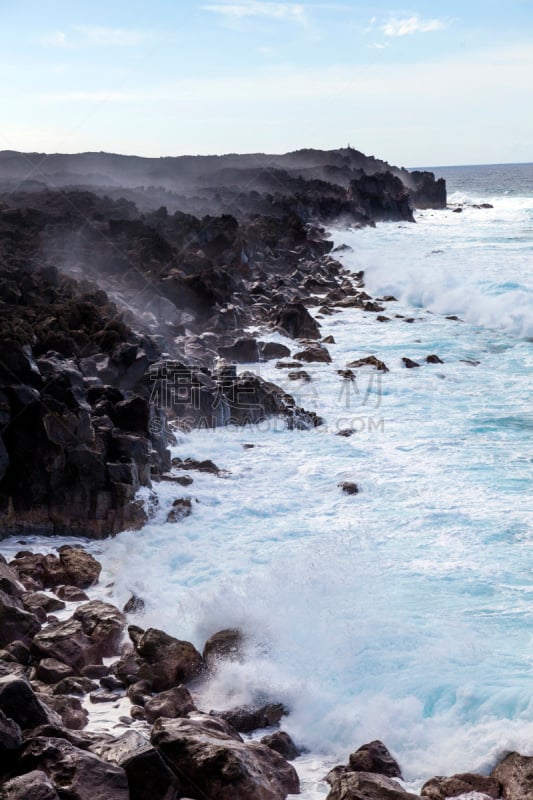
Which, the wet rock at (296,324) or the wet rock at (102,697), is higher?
the wet rock at (296,324)

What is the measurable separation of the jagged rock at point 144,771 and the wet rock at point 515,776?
Answer: 8.40ft

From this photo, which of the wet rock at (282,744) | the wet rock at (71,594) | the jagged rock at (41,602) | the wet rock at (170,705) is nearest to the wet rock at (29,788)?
the wet rock at (170,705)

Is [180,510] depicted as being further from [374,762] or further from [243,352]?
[243,352]

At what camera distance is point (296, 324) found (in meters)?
23.4

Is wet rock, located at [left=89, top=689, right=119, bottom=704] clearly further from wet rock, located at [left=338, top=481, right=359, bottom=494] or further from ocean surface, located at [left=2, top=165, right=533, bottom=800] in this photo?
wet rock, located at [left=338, top=481, right=359, bottom=494]

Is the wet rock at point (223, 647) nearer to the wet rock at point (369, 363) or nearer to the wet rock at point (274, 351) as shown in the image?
the wet rock at point (369, 363)

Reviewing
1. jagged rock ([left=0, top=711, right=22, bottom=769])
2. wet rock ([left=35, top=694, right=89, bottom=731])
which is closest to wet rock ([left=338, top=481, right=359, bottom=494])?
wet rock ([left=35, top=694, right=89, bottom=731])

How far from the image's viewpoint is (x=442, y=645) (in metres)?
7.82

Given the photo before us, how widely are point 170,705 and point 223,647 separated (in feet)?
4.32

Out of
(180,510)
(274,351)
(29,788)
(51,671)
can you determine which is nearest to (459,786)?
(29,788)

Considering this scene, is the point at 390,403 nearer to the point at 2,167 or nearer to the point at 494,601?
the point at 494,601

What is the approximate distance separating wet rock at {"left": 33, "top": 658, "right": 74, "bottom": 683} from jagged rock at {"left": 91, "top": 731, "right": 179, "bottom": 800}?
72.5 inches

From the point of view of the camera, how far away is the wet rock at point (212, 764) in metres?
5.05

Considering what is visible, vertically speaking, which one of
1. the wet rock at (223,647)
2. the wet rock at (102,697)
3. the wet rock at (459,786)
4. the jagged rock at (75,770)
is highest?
→ the jagged rock at (75,770)
